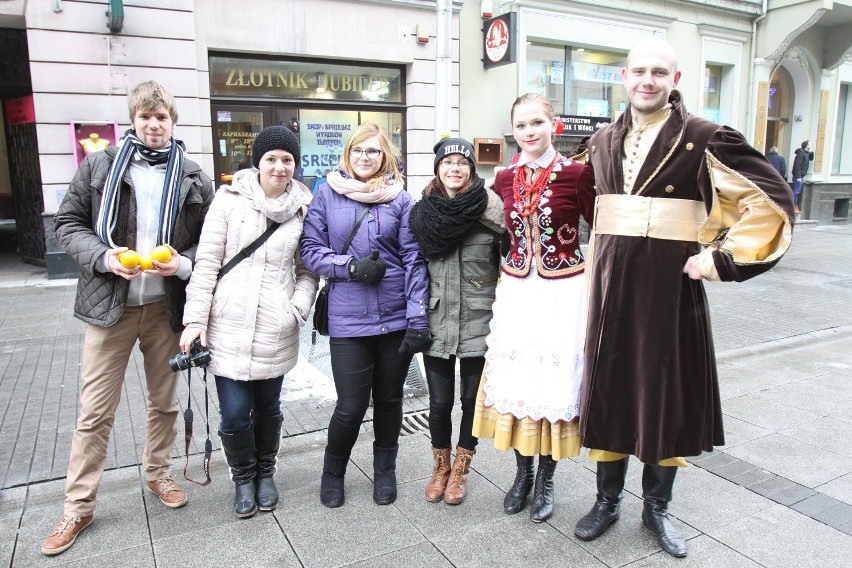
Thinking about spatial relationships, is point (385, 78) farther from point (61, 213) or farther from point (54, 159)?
point (61, 213)

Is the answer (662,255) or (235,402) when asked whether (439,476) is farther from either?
(662,255)

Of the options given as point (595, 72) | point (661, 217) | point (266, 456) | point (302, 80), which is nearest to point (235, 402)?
point (266, 456)

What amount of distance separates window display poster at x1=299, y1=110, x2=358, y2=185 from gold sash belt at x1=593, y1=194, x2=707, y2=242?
8.32 meters

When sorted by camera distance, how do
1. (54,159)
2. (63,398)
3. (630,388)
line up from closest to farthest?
(630,388) → (63,398) → (54,159)

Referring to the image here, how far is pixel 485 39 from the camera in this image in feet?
35.7

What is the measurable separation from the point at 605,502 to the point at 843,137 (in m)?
19.9

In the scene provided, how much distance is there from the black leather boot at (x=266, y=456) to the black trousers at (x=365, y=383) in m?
0.30

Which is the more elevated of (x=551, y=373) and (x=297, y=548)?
(x=551, y=373)

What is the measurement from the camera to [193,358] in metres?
2.90

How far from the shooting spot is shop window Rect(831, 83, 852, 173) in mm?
18438

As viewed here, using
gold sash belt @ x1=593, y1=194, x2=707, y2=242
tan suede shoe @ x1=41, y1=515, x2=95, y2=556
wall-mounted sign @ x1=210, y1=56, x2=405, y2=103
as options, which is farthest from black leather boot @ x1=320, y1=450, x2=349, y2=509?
wall-mounted sign @ x1=210, y1=56, x2=405, y2=103

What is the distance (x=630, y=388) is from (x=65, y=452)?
3257 millimetres

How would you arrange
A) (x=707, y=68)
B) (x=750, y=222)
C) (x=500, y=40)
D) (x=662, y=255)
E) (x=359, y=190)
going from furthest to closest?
(x=707, y=68) < (x=500, y=40) < (x=359, y=190) < (x=662, y=255) < (x=750, y=222)

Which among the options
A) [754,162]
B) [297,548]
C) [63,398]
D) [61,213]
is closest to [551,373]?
[754,162]
